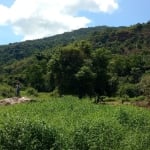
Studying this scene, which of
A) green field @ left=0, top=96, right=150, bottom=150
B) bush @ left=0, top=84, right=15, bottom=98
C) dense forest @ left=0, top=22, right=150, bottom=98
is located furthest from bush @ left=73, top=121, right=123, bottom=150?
bush @ left=0, top=84, right=15, bottom=98

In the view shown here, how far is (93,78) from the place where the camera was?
182 feet

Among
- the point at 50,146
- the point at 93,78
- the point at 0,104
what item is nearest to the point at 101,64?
the point at 93,78

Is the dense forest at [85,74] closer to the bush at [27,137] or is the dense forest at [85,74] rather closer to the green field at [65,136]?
the green field at [65,136]

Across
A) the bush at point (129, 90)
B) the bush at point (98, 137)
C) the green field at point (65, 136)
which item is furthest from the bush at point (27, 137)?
the bush at point (129, 90)

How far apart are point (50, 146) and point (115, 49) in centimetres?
9956

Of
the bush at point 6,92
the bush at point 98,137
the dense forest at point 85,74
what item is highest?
the dense forest at point 85,74

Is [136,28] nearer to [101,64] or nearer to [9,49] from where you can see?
[9,49]

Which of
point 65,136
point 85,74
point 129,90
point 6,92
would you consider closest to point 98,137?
point 65,136

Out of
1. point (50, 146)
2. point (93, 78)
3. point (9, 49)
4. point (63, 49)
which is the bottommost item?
point (50, 146)

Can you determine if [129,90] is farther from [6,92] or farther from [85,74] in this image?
[6,92]

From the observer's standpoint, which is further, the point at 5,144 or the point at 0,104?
the point at 0,104

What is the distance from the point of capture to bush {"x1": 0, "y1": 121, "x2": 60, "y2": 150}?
16.2 meters

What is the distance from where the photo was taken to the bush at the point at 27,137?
16.2 m

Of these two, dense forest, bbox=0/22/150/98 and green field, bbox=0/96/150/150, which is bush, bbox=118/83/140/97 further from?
green field, bbox=0/96/150/150
